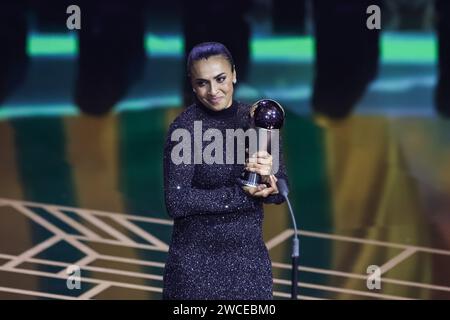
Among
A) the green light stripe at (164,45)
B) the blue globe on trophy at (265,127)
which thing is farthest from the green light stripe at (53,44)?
the blue globe on trophy at (265,127)

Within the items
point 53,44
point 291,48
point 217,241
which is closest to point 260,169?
point 217,241

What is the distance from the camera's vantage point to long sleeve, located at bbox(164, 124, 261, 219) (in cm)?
259

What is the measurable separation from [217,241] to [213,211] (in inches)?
4.1

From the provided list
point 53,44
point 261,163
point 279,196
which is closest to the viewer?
point 261,163

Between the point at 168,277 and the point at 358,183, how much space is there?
2.11 meters

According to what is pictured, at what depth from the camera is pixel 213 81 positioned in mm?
2617

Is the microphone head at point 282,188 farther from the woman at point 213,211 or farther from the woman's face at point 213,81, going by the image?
the woman's face at point 213,81

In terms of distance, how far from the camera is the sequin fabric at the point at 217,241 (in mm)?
2662

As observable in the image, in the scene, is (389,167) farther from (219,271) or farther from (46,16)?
(219,271)

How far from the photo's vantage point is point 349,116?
4.68 metres

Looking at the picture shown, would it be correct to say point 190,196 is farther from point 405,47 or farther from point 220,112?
point 405,47

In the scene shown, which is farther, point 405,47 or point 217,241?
point 405,47
